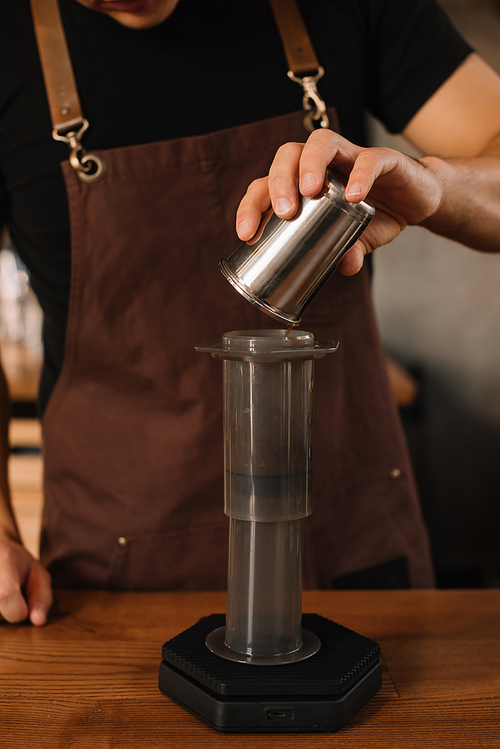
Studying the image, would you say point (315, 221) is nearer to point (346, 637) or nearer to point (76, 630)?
point (346, 637)

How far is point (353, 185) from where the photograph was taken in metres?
0.56

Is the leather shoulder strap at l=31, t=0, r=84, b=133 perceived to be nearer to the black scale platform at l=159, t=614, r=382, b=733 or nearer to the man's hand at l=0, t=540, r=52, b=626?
the man's hand at l=0, t=540, r=52, b=626

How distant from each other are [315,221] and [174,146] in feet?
1.44

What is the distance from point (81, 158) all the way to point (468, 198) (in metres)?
0.53

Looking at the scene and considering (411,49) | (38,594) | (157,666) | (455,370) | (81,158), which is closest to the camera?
(157,666)

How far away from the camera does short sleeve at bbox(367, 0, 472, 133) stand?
3.30 feet

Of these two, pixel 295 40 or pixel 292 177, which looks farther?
pixel 295 40

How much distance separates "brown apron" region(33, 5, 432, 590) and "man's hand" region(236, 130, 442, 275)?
0.22 metres

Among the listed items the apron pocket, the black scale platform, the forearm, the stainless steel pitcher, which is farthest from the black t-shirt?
→ the black scale platform

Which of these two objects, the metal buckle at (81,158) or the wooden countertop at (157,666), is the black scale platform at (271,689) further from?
the metal buckle at (81,158)

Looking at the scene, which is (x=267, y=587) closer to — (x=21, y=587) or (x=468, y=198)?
(x=21, y=587)

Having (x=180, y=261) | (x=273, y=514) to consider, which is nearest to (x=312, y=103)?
(x=180, y=261)

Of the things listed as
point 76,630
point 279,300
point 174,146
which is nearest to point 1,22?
point 174,146

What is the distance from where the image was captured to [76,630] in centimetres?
76
